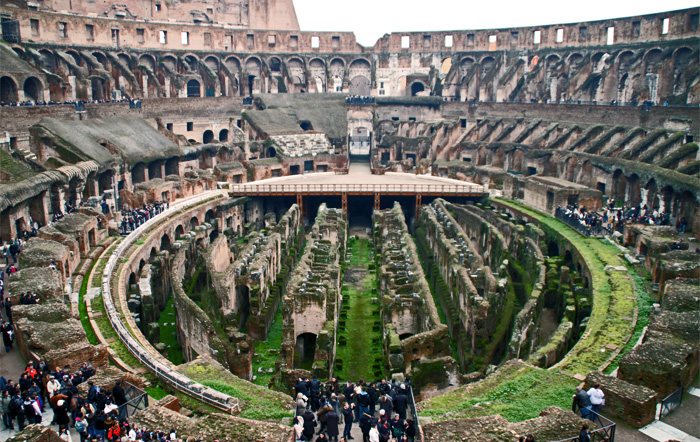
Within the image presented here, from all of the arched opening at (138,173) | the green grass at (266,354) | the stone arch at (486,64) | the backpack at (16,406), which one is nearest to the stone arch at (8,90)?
the arched opening at (138,173)

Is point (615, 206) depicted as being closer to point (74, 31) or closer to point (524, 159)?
point (524, 159)

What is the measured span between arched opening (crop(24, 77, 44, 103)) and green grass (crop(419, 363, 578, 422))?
43.7 m

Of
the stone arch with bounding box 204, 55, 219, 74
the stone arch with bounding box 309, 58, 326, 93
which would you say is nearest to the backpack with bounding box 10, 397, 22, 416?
the stone arch with bounding box 204, 55, 219, 74

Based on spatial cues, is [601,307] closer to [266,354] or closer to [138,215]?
[266,354]

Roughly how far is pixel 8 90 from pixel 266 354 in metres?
34.1

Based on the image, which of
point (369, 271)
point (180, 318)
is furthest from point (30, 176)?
point (369, 271)

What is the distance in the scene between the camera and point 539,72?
64750mm

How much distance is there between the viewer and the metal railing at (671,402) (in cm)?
1528

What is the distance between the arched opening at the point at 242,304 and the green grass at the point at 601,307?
14.4 metres

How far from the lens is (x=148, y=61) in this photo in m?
65.5

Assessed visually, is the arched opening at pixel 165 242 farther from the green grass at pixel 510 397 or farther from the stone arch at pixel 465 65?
the stone arch at pixel 465 65

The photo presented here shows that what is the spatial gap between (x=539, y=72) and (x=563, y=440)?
188 ft

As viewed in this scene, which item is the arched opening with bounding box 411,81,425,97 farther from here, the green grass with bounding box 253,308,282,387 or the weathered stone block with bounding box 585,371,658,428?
the weathered stone block with bounding box 585,371,658,428

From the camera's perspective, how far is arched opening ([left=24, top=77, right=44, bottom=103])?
49.2 meters
